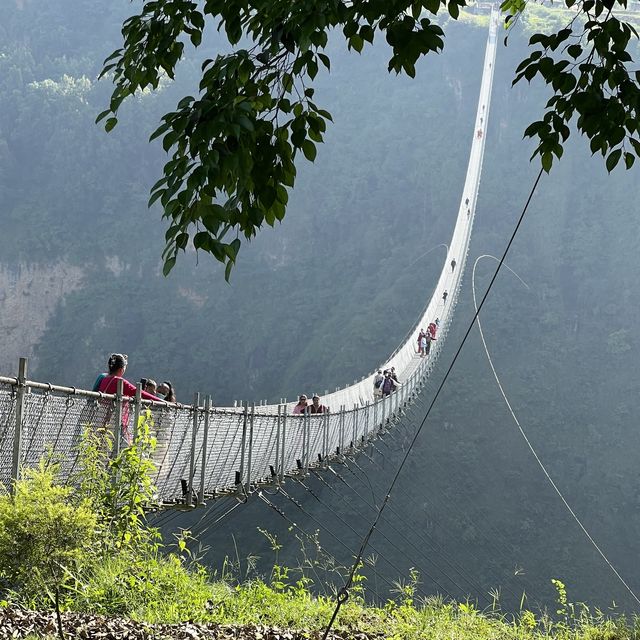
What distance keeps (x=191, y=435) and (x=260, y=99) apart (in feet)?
10.6

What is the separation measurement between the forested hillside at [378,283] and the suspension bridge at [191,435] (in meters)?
30.6

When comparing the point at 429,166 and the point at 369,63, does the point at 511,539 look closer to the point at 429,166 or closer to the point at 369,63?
the point at 429,166

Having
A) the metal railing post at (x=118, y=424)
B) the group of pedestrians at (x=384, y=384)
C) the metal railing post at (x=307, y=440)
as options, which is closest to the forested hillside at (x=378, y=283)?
the group of pedestrians at (x=384, y=384)

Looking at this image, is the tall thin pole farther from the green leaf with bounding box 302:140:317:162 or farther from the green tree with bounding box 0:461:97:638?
the green leaf with bounding box 302:140:317:162

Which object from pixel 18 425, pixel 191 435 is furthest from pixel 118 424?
pixel 191 435

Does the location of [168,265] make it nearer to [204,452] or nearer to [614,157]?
[614,157]

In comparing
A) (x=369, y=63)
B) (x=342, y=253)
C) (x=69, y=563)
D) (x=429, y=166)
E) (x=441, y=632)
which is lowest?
(x=441, y=632)

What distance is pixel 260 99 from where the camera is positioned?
251cm

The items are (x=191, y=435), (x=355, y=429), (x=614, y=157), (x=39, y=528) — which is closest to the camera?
(x=614, y=157)

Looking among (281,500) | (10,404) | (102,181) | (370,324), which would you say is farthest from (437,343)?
(102,181)

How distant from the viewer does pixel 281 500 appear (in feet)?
130

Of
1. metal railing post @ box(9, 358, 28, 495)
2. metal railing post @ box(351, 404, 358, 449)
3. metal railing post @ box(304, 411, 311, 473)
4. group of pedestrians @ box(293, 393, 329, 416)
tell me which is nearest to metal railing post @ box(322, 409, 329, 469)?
group of pedestrians @ box(293, 393, 329, 416)

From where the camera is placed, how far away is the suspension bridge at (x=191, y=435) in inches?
140

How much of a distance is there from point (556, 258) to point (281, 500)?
26.6 metres
